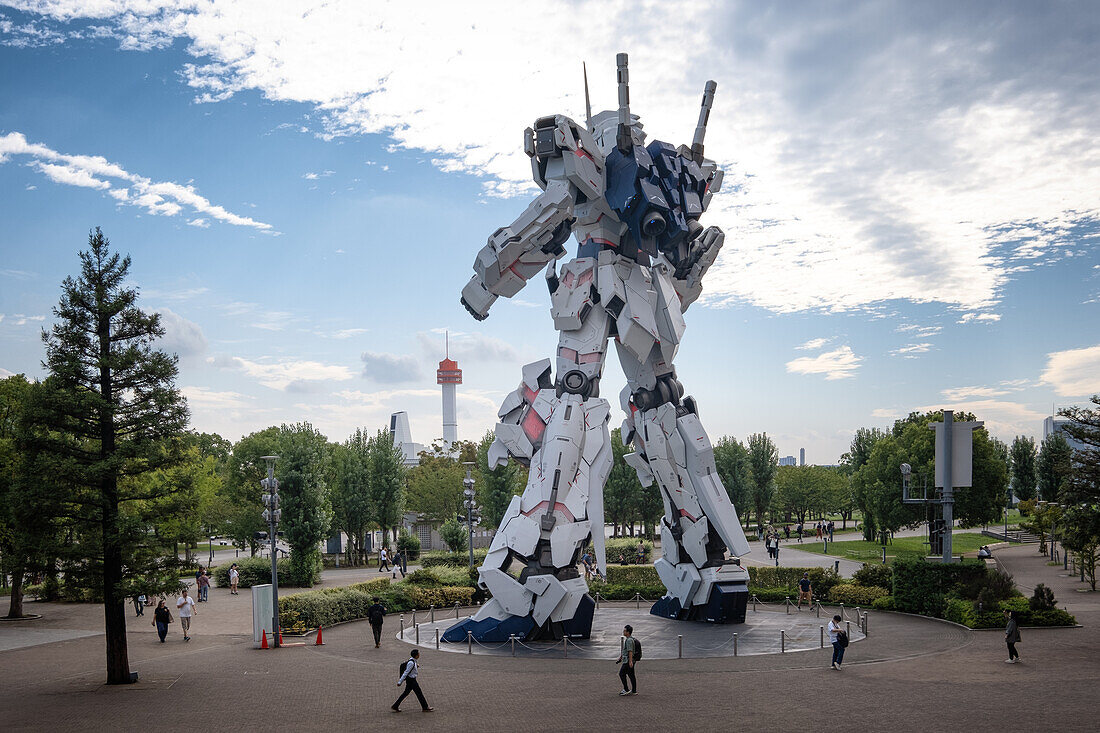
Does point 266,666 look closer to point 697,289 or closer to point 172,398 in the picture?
point 172,398

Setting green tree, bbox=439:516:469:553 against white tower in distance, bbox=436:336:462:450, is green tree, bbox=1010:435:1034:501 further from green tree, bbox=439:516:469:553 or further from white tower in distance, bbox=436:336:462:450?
white tower in distance, bbox=436:336:462:450

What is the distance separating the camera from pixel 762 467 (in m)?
63.1

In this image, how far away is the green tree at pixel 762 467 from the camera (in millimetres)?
62812

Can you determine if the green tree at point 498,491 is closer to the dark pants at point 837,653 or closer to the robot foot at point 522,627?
the robot foot at point 522,627

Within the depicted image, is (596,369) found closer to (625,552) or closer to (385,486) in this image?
(625,552)

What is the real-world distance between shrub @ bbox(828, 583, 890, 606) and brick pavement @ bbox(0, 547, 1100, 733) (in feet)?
16.6

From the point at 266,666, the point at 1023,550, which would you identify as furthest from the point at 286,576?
the point at 1023,550

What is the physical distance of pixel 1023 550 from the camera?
5400 cm

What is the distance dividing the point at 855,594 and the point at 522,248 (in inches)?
673

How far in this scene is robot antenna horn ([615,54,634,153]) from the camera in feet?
74.5

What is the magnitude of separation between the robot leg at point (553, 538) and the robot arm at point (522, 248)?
3.60 m

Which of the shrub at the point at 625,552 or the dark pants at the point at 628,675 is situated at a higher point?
the dark pants at the point at 628,675

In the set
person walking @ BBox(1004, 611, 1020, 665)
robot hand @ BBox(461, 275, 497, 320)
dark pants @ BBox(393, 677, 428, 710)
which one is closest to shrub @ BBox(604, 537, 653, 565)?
robot hand @ BBox(461, 275, 497, 320)

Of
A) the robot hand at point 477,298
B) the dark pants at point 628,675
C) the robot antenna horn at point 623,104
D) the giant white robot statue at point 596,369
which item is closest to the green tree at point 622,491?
the giant white robot statue at point 596,369
